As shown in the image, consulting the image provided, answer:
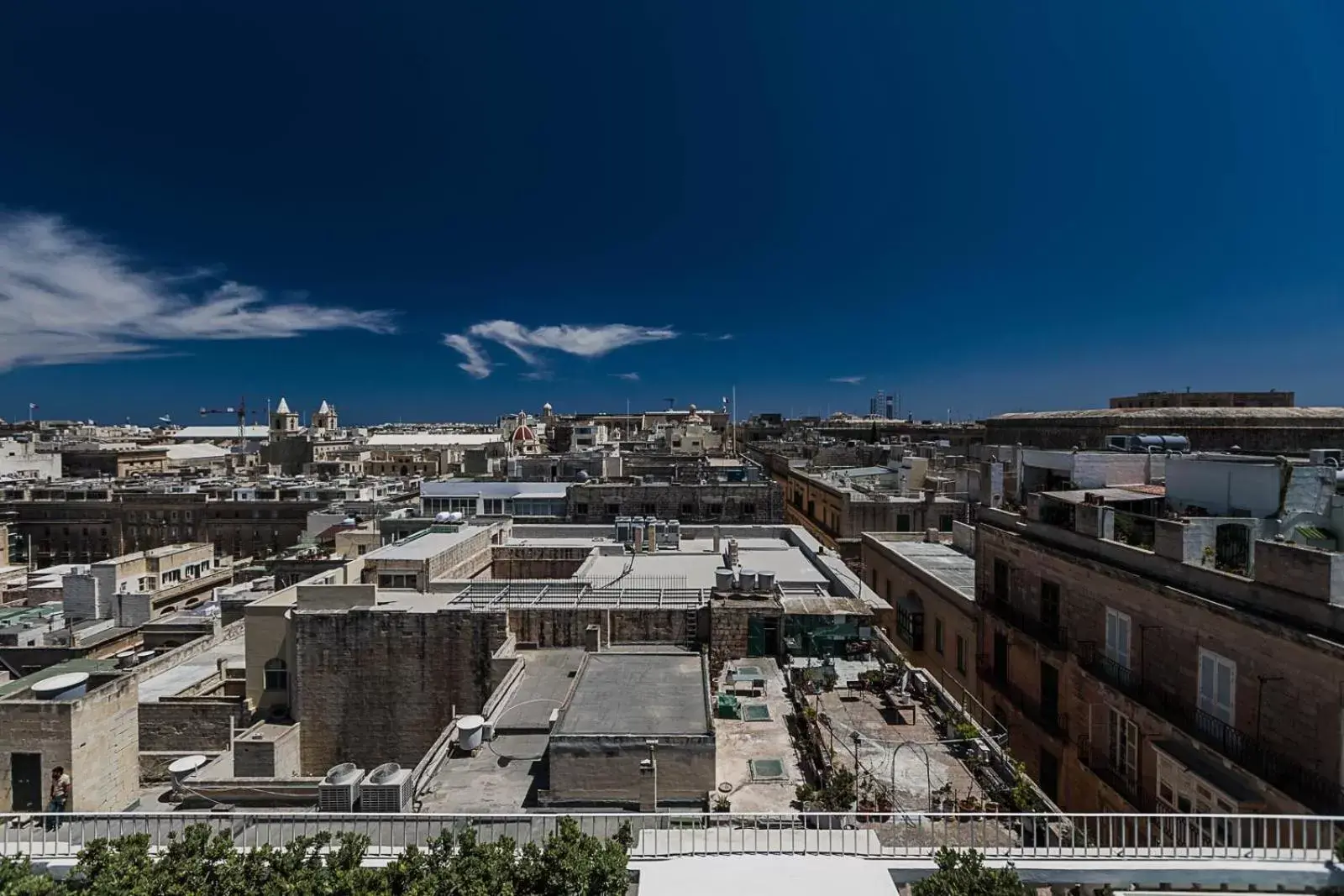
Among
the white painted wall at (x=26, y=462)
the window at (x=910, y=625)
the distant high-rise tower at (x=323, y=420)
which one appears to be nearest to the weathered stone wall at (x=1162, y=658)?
the window at (x=910, y=625)

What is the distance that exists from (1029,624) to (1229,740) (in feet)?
20.5

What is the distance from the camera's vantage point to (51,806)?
47.6 feet

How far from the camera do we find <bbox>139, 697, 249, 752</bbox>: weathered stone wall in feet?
73.9

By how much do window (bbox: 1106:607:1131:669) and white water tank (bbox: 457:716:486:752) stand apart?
13628 mm

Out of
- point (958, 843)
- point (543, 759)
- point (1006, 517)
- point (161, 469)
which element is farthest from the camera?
point (161, 469)

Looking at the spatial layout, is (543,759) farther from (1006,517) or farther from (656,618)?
(1006,517)

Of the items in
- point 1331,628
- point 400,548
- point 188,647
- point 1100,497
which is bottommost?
point 188,647

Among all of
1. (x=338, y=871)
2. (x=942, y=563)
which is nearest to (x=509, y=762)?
(x=338, y=871)

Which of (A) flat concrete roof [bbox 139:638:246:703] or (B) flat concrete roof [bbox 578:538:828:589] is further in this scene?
(B) flat concrete roof [bbox 578:538:828:589]

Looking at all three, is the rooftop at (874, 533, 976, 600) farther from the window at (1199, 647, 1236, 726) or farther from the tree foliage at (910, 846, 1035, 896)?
the tree foliage at (910, 846, 1035, 896)

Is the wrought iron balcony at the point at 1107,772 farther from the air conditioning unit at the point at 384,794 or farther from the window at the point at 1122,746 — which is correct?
the air conditioning unit at the point at 384,794

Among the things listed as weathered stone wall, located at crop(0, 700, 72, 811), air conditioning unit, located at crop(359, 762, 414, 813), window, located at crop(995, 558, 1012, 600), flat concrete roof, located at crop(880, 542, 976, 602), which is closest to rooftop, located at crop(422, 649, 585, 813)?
air conditioning unit, located at crop(359, 762, 414, 813)

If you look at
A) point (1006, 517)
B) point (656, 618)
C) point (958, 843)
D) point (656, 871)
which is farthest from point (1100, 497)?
point (656, 871)

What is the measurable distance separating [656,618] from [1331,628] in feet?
49.3
